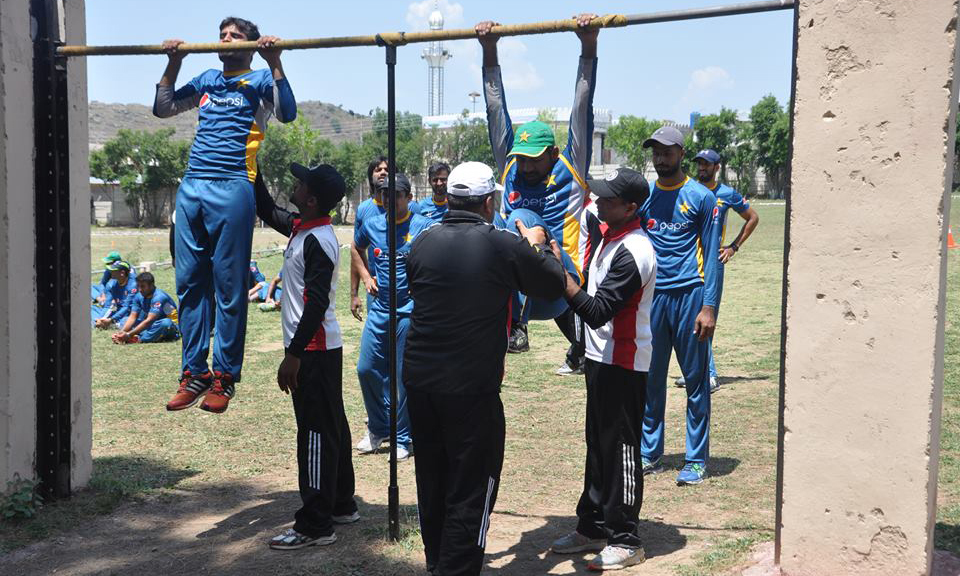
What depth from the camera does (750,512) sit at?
554cm

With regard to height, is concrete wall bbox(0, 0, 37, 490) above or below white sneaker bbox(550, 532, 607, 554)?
above

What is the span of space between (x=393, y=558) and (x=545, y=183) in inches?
90.7

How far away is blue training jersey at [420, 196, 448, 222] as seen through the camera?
7340mm

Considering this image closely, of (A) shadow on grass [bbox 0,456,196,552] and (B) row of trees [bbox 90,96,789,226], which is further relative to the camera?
(B) row of trees [bbox 90,96,789,226]

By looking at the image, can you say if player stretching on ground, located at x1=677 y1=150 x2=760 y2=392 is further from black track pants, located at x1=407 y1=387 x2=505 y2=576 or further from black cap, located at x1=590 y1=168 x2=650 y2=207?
black track pants, located at x1=407 y1=387 x2=505 y2=576

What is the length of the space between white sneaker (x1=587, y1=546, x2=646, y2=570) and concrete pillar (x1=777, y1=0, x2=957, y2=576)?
0.86 metres

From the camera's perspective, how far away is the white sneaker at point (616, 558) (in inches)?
186

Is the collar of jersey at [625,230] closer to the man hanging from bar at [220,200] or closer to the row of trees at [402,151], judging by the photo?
the man hanging from bar at [220,200]

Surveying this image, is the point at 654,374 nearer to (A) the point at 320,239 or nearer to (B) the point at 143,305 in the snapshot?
(A) the point at 320,239

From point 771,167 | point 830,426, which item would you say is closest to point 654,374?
point 830,426

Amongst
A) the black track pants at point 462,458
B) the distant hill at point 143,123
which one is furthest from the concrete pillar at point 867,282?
the distant hill at point 143,123

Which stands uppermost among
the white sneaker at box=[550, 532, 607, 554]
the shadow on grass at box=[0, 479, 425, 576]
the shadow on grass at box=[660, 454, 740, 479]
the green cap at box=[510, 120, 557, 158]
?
the green cap at box=[510, 120, 557, 158]

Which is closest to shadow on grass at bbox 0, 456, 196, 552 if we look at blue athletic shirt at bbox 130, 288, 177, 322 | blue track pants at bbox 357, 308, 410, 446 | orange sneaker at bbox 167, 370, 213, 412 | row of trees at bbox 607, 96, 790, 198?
orange sneaker at bbox 167, 370, 213, 412

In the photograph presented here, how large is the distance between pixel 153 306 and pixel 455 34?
862 centimetres
